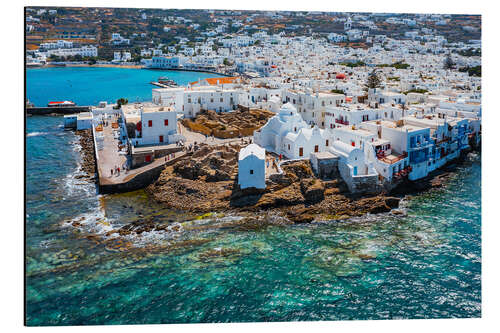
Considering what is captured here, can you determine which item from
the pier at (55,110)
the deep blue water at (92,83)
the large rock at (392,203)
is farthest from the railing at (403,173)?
the deep blue water at (92,83)

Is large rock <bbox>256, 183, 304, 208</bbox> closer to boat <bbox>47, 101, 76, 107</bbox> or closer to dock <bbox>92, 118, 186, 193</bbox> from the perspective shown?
dock <bbox>92, 118, 186, 193</bbox>

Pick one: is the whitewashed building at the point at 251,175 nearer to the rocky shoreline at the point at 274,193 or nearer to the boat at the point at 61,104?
the rocky shoreline at the point at 274,193

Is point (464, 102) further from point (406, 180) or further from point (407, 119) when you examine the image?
point (406, 180)

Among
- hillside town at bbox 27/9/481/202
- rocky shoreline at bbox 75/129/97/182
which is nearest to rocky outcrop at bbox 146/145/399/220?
hillside town at bbox 27/9/481/202

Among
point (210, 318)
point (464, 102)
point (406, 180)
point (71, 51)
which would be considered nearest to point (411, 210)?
point (406, 180)

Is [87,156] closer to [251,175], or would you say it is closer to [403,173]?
[251,175]

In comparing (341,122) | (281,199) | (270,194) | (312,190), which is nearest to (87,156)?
(270,194)
